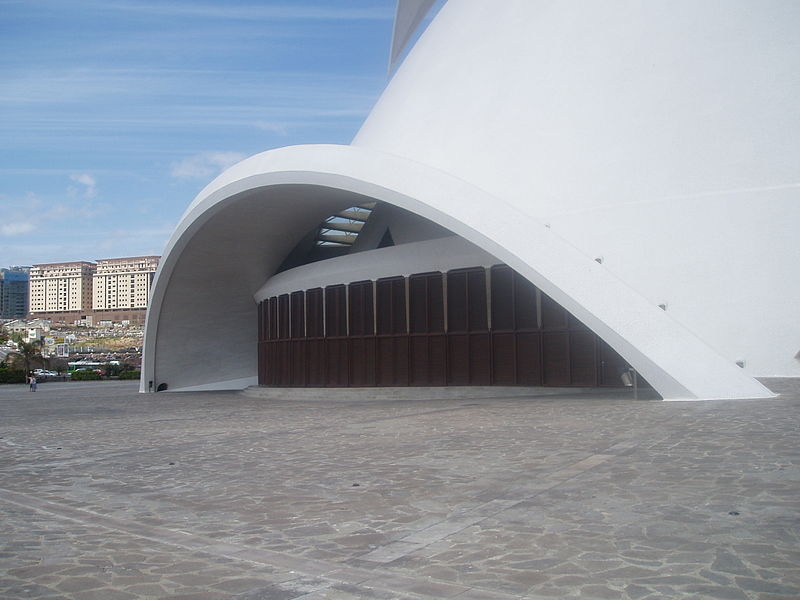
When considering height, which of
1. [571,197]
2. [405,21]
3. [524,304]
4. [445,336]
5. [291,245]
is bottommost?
[445,336]

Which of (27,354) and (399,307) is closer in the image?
(399,307)

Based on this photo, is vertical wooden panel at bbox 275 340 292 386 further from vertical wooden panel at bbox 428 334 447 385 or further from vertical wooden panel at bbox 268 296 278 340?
vertical wooden panel at bbox 428 334 447 385

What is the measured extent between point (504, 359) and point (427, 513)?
13545 mm

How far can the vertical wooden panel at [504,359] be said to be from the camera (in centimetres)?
1916

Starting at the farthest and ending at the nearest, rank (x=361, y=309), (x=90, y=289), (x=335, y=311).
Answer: (x=90, y=289) < (x=335, y=311) < (x=361, y=309)

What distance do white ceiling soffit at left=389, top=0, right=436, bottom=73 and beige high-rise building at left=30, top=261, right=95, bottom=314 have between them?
17446 cm

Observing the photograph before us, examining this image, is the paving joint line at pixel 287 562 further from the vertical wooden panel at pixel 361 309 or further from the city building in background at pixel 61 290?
the city building in background at pixel 61 290

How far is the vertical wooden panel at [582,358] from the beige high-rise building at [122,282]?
169 metres

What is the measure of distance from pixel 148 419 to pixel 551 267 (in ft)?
30.3

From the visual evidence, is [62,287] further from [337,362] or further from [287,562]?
[287,562]

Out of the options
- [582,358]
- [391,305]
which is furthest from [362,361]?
[582,358]

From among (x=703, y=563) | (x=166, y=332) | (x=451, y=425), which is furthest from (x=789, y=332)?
(x=166, y=332)

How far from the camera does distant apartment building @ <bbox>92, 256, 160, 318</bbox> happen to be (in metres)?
178

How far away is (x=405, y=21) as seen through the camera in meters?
25.3
